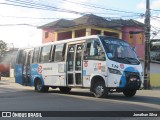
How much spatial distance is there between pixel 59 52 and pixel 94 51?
331 centimetres

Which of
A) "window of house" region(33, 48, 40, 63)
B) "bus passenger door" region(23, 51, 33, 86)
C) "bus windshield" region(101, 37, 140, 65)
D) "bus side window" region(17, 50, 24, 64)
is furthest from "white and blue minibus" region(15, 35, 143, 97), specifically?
"bus side window" region(17, 50, 24, 64)

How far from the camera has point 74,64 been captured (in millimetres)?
19375

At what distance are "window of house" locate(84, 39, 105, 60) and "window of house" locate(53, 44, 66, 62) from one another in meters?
2.18

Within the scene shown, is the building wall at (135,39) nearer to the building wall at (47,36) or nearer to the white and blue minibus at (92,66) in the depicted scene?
the building wall at (47,36)

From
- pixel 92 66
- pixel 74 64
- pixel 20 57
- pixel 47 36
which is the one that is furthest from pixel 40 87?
pixel 47 36

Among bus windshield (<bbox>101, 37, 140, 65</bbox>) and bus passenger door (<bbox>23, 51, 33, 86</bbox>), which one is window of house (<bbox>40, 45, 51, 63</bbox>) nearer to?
bus passenger door (<bbox>23, 51, 33, 86</bbox>)

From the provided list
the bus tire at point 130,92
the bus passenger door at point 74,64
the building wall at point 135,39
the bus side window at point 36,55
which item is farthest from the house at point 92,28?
the bus tire at point 130,92

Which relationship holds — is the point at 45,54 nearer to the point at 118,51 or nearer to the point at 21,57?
the point at 21,57

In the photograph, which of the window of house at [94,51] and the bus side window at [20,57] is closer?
the window of house at [94,51]

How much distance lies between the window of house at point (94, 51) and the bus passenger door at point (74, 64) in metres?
0.52

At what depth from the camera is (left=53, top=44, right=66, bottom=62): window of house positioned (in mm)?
20453

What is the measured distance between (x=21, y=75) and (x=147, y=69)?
10.6m

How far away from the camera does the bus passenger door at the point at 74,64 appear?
19.0 meters

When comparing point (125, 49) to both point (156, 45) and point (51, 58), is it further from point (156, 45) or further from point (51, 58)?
point (156, 45)
